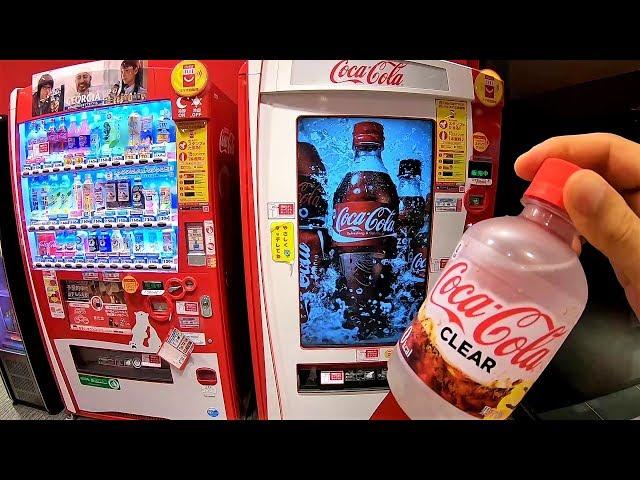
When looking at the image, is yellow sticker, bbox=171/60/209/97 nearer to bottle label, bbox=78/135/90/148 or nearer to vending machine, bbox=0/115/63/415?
bottle label, bbox=78/135/90/148

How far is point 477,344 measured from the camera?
581 millimetres

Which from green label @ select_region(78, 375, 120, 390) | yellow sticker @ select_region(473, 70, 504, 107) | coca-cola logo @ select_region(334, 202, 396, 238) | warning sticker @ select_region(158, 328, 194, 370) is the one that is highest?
yellow sticker @ select_region(473, 70, 504, 107)

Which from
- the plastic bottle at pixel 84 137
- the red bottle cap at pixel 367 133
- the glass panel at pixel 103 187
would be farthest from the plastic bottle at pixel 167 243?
the red bottle cap at pixel 367 133

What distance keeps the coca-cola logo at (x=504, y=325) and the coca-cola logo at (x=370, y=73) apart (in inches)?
34.4

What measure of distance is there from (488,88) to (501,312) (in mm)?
1042

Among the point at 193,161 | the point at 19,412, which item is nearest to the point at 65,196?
the point at 193,161

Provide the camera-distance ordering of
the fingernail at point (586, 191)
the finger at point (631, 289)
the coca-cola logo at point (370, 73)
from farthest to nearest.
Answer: the coca-cola logo at point (370, 73), the finger at point (631, 289), the fingernail at point (586, 191)

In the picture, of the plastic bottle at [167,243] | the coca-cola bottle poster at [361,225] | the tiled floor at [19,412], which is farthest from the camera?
the tiled floor at [19,412]

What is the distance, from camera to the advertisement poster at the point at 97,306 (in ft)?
4.83

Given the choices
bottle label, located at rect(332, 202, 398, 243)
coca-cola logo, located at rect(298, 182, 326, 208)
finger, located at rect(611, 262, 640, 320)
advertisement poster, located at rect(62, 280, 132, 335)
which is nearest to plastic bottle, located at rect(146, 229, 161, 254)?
advertisement poster, located at rect(62, 280, 132, 335)

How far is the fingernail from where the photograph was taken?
0.55 meters

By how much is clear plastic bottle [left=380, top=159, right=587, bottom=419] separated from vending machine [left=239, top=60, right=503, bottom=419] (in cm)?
67

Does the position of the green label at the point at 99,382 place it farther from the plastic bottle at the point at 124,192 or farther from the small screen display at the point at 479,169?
the small screen display at the point at 479,169

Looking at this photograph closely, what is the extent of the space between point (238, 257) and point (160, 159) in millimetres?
552
